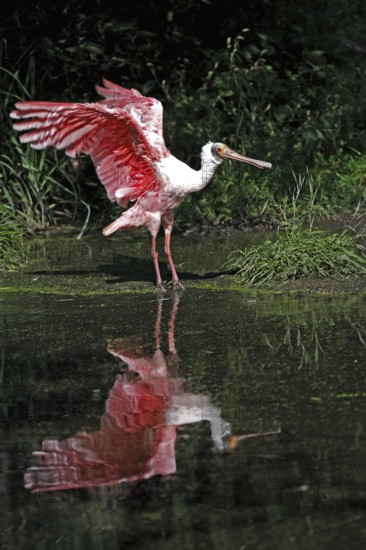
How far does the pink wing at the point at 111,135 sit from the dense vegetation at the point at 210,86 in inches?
72.9

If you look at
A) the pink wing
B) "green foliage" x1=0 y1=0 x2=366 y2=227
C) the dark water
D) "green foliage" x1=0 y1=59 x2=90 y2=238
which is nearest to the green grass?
the dark water

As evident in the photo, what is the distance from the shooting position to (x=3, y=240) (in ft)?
29.5

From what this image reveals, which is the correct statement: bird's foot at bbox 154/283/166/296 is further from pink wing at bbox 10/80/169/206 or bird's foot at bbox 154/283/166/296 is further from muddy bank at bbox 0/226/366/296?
pink wing at bbox 10/80/169/206

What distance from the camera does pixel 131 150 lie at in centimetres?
813

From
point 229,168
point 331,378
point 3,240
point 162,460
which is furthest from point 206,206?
point 162,460

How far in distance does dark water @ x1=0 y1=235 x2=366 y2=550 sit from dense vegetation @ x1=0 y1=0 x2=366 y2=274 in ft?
10.9

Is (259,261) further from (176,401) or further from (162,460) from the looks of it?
(162,460)

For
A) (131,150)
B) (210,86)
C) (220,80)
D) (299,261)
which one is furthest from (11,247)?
(210,86)

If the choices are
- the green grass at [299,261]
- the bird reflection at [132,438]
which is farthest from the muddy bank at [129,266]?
the bird reflection at [132,438]

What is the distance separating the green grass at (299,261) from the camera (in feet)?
25.8

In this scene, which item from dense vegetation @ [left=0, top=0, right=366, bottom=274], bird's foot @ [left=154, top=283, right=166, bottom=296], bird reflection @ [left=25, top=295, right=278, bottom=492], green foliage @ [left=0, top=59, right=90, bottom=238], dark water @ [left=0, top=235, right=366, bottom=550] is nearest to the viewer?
dark water @ [left=0, top=235, right=366, bottom=550]

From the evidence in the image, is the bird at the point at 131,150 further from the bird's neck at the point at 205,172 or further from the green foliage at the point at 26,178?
the green foliage at the point at 26,178

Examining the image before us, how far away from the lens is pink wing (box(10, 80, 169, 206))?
788 centimetres

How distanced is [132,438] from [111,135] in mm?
3653
